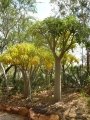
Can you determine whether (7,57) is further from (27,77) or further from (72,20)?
(72,20)

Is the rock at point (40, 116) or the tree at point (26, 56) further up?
the tree at point (26, 56)

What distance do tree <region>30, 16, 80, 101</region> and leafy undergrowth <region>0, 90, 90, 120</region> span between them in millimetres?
744

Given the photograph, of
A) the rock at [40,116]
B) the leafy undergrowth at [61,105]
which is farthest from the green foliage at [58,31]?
the rock at [40,116]

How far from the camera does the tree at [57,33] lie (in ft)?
45.9

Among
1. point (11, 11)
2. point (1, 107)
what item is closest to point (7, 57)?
point (1, 107)

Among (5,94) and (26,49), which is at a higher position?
(26,49)

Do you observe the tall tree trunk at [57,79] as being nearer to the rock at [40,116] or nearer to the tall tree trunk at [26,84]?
the rock at [40,116]

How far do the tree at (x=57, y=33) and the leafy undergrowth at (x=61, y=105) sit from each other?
74 centimetres

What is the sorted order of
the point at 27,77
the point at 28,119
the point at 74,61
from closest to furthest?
the point at 28,119
the point at 27,77
the point at 74,61

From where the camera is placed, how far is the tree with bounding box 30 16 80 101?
1399 centimetres

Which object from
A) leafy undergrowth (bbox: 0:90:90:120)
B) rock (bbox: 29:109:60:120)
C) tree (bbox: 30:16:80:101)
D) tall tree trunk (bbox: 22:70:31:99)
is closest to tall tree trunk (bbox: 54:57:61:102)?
tree (bbox: 30:16:80:101)

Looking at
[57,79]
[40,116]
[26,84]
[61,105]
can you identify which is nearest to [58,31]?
[57,79]

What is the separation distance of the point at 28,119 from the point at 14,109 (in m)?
1.70

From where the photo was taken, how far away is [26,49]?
16672 mm
